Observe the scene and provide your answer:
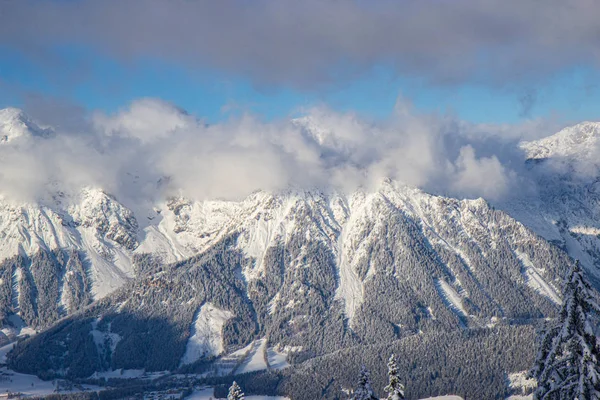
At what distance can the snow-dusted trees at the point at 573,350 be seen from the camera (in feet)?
147

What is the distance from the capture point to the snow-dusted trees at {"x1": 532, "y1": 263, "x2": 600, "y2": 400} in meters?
44.9

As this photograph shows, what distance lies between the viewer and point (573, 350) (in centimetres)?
4603

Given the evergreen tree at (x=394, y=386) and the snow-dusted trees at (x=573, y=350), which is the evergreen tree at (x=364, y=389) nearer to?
the evergreen tree at (x=394, y=386)

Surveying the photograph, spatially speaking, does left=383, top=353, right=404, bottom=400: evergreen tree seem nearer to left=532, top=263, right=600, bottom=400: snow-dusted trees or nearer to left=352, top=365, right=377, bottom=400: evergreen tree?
left=352, top=365, right=377, bottom=400: evergreen tree

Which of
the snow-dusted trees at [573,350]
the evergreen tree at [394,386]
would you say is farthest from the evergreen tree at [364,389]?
the snow-dusted trees at [573,350]

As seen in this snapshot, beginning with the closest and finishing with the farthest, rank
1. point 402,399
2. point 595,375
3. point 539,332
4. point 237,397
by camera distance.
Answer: point 595,375 → point 539,332 → point 402,399 → point 237,397

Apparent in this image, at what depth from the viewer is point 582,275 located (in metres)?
45.2

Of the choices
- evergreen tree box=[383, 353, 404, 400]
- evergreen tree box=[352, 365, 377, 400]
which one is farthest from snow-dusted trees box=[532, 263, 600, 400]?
evergreen tree box=[352, 365, 377, 400]

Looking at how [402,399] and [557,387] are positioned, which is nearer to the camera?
[557,387]

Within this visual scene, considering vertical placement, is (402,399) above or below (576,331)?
below

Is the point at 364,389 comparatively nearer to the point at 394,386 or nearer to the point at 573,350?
the point at 394,386

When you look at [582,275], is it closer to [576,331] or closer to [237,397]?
[576,331]

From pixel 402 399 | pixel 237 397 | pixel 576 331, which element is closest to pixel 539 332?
pixel 576 331

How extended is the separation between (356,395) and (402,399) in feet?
15.6
